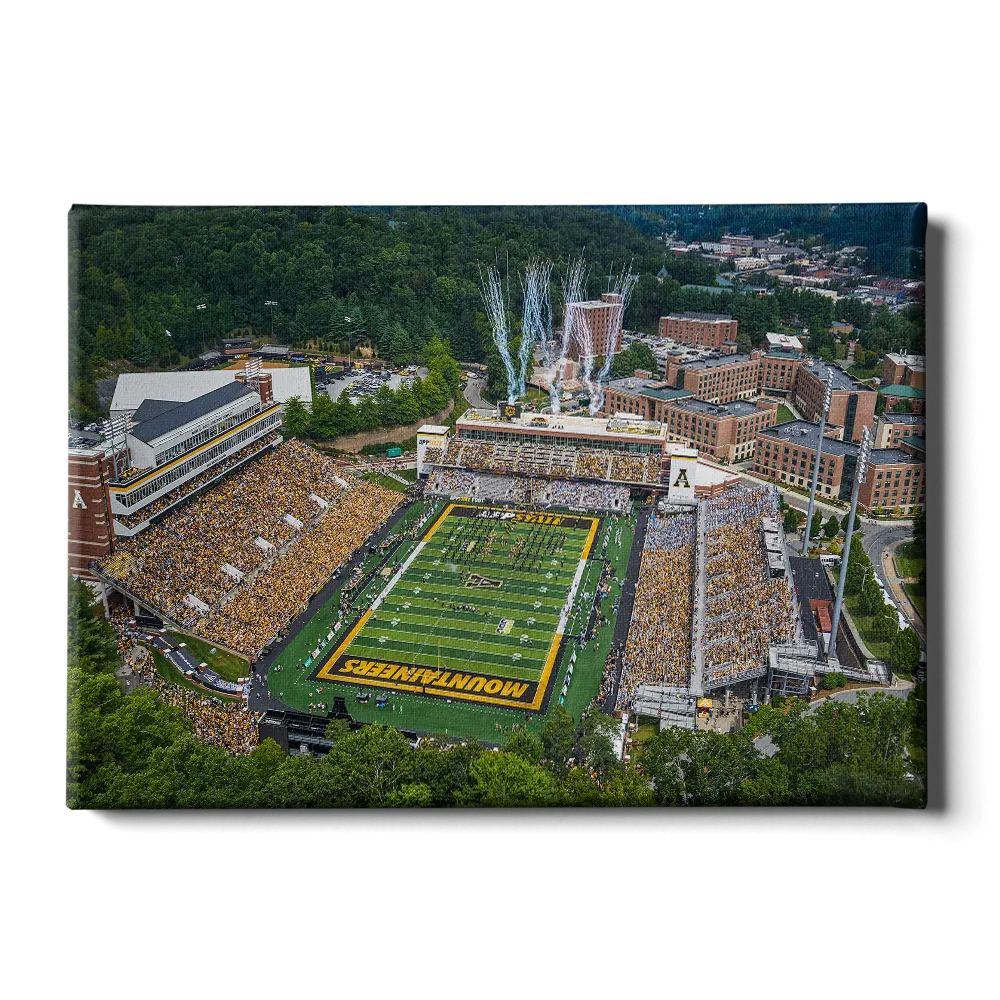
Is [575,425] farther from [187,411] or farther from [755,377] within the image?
[187,411]

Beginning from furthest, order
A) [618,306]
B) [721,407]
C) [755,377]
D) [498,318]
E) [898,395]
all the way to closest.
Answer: [618,306], [498,318], [755,377], [721,407], [898,395]

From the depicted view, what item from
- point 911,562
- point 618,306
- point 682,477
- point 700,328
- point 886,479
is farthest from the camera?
point 618,306

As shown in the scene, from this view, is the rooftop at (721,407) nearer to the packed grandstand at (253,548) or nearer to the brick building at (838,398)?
the brick building at (838,398)

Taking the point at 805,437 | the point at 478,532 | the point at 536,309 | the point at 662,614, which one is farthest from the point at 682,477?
the point at 536,309

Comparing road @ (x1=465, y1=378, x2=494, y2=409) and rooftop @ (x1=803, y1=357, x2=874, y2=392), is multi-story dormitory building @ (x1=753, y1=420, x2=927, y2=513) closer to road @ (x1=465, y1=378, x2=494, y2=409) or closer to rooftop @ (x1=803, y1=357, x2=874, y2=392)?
rooftop @ (x1=803, y1=357, x2=874, y2=392)

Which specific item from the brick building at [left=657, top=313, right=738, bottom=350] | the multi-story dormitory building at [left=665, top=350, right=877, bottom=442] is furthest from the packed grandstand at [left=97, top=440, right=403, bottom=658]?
the brick building at [left=657, top=313, right=738, bottom=350]

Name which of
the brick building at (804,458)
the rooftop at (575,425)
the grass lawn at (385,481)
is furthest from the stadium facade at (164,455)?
the brick building at (804,458)

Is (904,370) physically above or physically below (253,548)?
above
